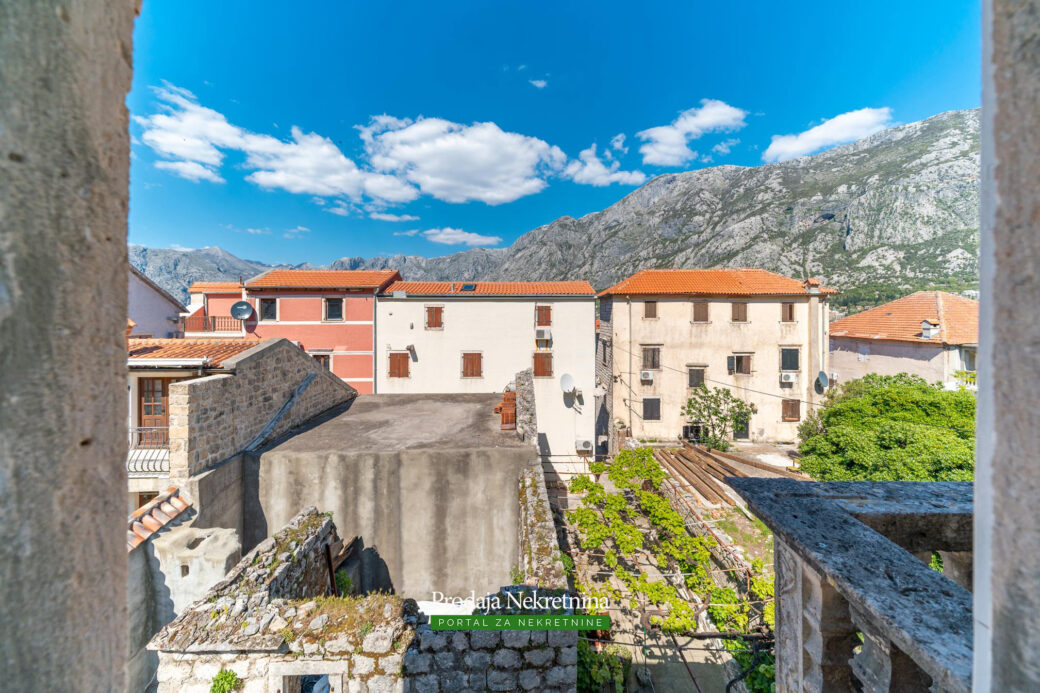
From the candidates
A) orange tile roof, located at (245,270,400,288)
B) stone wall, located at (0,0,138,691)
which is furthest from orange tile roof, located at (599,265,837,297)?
stone wall, located at (0,0,138,691)

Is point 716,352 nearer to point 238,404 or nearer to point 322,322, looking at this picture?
point 322,322

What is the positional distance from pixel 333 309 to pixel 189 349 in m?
12.0

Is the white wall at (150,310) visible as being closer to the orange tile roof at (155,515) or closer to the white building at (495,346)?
the white building at (495,346)

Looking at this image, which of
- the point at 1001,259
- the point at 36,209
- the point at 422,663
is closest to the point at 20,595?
the point at 36,209

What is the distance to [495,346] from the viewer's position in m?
20.1

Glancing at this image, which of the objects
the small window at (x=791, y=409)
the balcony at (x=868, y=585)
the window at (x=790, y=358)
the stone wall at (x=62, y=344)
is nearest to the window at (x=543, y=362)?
the window at (x=790, y=358)

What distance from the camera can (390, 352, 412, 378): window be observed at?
66.1ft

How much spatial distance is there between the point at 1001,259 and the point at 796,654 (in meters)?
2.43

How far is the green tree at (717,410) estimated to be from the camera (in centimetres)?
2194

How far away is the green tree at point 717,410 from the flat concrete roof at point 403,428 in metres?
15.6

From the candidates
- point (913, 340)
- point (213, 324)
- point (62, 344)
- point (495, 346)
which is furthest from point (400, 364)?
point (913, 340)

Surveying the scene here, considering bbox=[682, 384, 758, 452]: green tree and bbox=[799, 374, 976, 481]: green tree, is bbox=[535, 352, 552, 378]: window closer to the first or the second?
bbox=[682, 384, 758, 452]: green tree

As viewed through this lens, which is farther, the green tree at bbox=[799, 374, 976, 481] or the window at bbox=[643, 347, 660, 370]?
the window at bbox=[643, 347, 660, 370]

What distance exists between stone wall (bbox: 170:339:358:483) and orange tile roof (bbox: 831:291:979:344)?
88.6 feet
